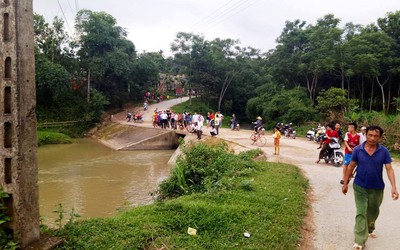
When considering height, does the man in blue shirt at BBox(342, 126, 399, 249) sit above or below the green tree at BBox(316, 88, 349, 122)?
below

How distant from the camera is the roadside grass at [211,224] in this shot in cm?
496

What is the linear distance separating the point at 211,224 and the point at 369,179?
8.38ft

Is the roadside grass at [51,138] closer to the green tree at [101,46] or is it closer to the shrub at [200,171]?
the green tree at [101,46]

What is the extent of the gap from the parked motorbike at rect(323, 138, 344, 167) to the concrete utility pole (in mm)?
9962

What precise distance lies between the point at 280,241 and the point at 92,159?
54.6 ft

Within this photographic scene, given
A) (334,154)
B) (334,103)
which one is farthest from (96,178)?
(334,103)

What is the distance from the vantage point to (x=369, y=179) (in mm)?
4844

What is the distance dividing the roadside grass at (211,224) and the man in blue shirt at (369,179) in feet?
3.43

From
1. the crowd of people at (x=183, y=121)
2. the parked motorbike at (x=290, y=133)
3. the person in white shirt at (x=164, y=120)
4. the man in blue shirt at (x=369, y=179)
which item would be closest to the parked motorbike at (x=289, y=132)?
the parked motorbike at (x=290, y=133)

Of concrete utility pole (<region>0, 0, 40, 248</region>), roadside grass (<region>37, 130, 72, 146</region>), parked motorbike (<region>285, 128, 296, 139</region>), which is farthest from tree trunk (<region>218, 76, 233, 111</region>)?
concrete utility pole (<region>0, 0, 40, 248</region>)

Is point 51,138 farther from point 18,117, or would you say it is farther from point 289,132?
point 18,117

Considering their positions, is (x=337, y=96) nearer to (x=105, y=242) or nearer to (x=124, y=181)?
(x=124, y=181)

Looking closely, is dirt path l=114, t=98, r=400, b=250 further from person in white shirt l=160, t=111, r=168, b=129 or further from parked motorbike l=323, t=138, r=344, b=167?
person in white shirt l=160, t=111, r=168, b=129

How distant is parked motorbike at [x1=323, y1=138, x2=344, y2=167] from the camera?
1174cm
